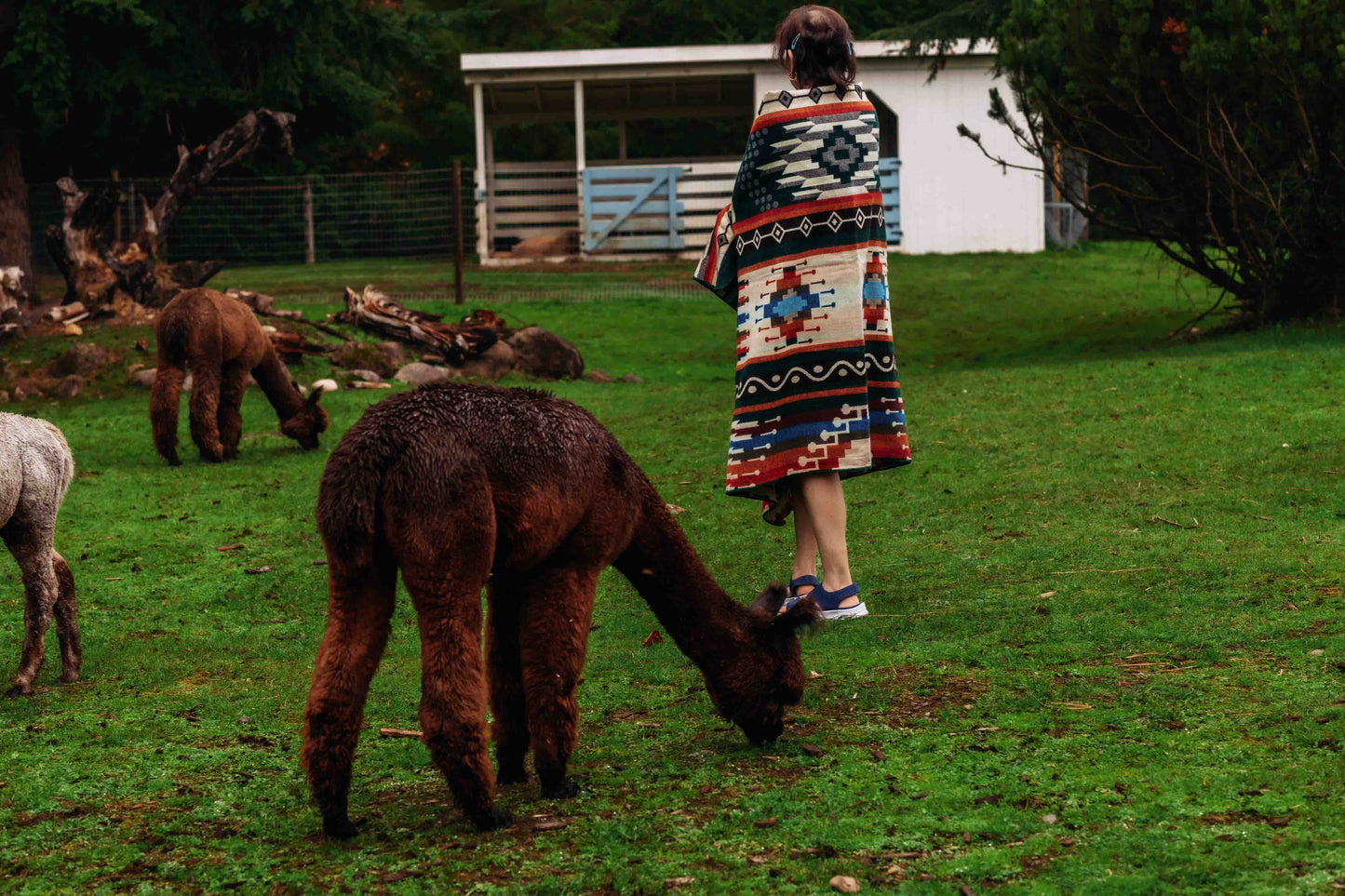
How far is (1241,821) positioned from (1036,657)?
6.32ft

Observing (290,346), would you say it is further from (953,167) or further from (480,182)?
(953,167)

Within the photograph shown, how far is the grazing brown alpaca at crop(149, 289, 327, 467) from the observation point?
1248 centimetres

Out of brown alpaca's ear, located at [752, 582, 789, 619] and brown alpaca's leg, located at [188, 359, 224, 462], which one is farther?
brown alpaca's leg, located at [188, 359, 224, 462]

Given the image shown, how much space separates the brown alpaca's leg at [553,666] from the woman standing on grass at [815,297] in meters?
1.77

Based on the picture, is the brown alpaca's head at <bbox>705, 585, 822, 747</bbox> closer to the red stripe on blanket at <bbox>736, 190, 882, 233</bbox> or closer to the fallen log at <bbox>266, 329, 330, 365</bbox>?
the red stripe on blanket at <bbox>736, 190, 882, 233</bbox>

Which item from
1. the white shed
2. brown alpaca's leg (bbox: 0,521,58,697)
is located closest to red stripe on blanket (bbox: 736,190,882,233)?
brown alpaca's leg (bbox: 0,521,58,697)

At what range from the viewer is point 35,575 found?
6.30 m

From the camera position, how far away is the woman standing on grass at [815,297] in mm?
6008

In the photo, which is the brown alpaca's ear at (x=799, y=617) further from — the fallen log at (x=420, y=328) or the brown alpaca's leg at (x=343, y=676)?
the fallen log at (x=420, y=328)

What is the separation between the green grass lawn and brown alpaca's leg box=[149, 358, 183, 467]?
0.22m

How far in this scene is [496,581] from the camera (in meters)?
4.68

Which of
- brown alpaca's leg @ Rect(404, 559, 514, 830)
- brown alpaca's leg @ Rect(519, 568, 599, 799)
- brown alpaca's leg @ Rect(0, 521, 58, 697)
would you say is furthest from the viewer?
brown alpaca's leg @ Rect(0, 521, 58, 697)

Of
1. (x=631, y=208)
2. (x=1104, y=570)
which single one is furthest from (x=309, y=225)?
(x=1104, y=570)

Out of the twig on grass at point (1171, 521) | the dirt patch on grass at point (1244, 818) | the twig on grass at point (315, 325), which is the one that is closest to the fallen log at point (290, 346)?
the twig on grass at point (315, 325)
